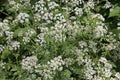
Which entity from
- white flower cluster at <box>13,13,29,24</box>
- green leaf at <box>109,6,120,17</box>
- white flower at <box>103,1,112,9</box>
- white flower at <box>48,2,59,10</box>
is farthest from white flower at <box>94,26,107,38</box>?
white flower cluster at <box>13,13,29,24</box>

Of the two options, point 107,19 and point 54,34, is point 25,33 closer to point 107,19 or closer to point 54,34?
point 54,34

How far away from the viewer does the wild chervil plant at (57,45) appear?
4.68m

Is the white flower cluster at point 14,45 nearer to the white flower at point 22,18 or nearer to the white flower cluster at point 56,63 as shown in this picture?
the white flower at point 22,18

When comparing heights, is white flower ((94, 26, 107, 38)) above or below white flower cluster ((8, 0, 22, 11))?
below

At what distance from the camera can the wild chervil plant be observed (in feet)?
15.4

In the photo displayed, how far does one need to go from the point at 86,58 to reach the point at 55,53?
45 cm

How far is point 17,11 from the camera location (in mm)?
5555

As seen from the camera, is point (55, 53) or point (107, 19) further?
point (107, 19)

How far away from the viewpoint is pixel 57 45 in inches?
187

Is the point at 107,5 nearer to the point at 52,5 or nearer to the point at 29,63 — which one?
the point at 52,5

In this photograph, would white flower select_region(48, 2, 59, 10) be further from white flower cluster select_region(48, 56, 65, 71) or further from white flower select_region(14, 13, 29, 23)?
white flower cluster select_region(48, 56, 65, 71)

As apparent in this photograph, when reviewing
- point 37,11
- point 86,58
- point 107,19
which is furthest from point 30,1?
point 86,58

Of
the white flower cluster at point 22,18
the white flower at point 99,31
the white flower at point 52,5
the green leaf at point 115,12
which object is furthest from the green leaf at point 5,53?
the green leaf at point 115,12

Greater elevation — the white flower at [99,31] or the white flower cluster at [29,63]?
the white flower at [99,31]
